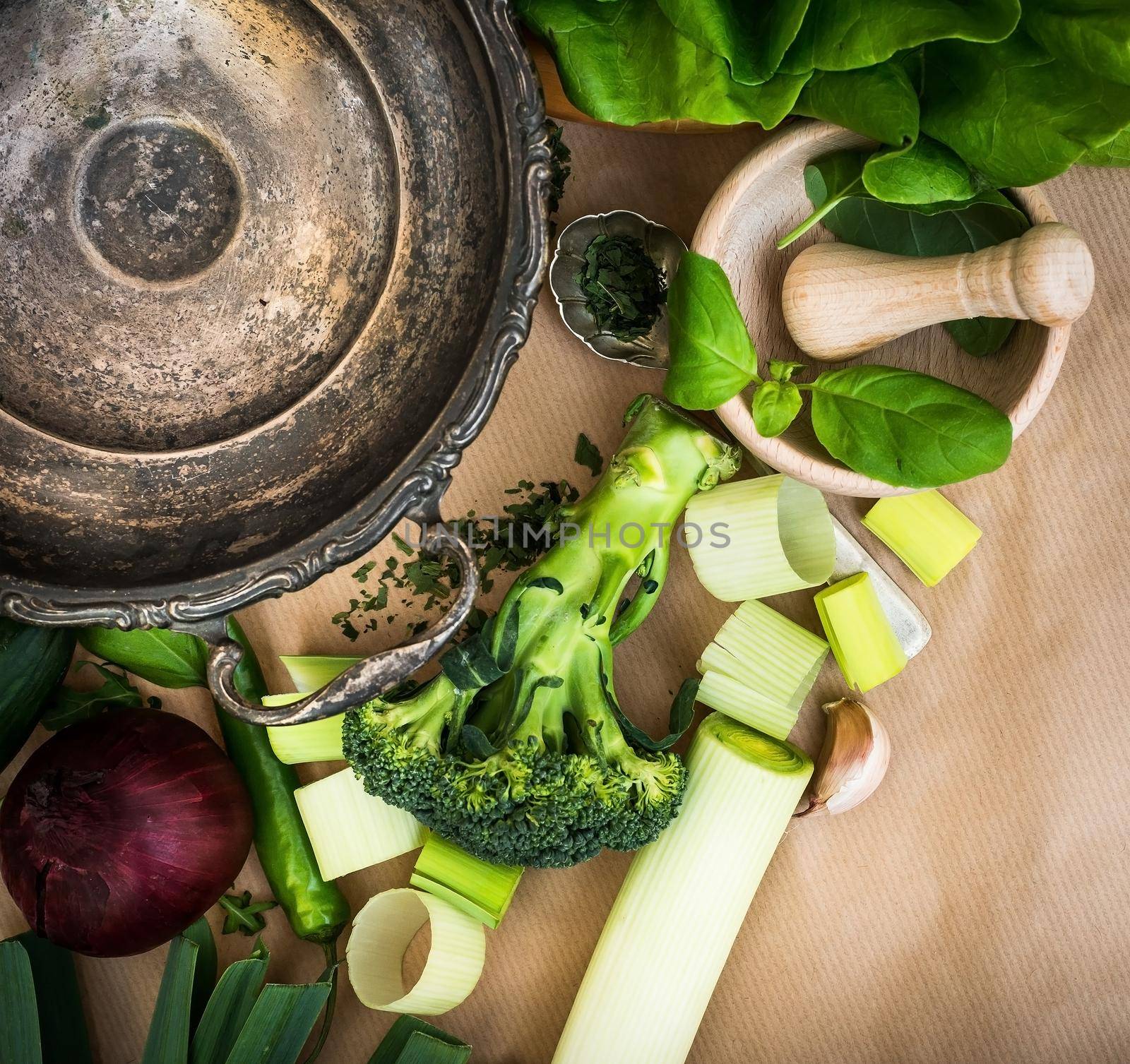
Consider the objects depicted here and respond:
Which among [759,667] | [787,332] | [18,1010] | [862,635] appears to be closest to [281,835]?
[18,1010]

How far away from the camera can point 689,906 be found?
978 mm

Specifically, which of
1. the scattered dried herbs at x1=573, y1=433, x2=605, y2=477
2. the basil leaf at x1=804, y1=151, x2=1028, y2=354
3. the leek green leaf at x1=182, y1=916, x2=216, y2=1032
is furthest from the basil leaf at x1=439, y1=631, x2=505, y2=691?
the basil leaf at x1=804, y1=151, x2=1028, y2=354

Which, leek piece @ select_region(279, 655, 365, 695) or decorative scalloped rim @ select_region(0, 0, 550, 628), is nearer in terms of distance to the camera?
decorative scalloped rim @ select_region(0, 0, 550, 628)

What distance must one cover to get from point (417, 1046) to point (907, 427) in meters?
0.81

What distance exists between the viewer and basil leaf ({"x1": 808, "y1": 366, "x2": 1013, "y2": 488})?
29.9 inches

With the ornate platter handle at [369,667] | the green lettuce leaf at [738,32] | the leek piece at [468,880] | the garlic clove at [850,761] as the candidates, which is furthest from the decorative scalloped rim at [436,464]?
the garlic clove at [850,761]

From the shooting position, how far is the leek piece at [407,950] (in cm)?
100

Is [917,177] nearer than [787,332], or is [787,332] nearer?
[917,177]

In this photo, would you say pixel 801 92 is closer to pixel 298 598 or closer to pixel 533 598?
pixel 533 598

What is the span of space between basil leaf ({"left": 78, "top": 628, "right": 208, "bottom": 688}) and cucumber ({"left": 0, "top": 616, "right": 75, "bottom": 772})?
40 mm

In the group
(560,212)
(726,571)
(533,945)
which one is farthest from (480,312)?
(533,945)

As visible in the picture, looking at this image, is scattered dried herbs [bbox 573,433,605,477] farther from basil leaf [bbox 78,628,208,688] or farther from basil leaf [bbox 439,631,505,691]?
basil leaf [bbox 78,628,208,688]

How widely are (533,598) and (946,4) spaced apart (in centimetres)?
60

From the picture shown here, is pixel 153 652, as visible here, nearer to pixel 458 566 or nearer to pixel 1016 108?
pixel 458 566
